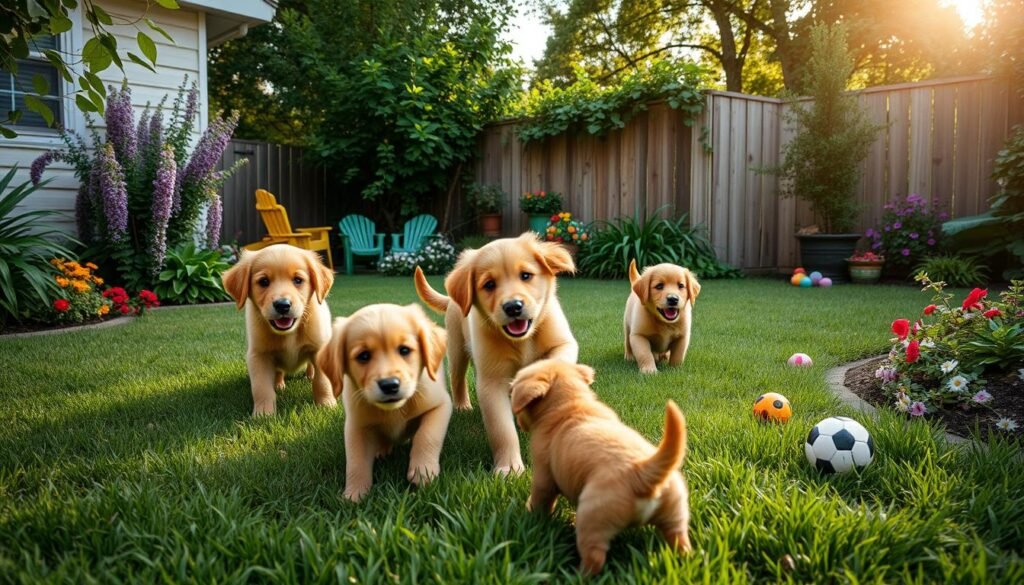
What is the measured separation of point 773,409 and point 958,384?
0.86m

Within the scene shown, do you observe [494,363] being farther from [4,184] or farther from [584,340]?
[4,184]

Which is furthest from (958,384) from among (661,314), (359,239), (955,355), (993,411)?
(359,239)

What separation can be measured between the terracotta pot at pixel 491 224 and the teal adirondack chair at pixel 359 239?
86.7 inches

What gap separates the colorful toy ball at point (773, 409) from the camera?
9.46ft

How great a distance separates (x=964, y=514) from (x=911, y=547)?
0.33 meters

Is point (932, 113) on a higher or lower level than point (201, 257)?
higher

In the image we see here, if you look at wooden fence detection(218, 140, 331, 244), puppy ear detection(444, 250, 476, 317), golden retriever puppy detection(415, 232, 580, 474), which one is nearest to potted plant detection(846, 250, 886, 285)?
golden retriever puppy detection(415, 232, 580, 474)

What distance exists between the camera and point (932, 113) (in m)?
10.0

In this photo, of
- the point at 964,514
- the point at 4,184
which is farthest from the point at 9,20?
the point at 4,184

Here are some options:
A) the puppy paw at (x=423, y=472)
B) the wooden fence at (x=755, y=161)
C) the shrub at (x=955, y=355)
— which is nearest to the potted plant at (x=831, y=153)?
the wooden fence at (x=755, y=161)

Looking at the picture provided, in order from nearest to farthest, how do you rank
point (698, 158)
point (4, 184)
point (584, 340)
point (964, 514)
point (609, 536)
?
point (609, 536) < point (964, 514) < point (584, 340) < point (4, 184) < point (698, 158)

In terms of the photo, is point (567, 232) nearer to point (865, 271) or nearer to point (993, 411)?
point (865, 271)

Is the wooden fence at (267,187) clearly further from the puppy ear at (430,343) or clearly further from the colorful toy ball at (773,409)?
the colorful toy ball at (773,409)

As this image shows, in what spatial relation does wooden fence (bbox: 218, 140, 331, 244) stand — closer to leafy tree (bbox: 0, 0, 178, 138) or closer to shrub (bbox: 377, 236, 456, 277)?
shrub (bbox: 377, 236, 456, 277)
